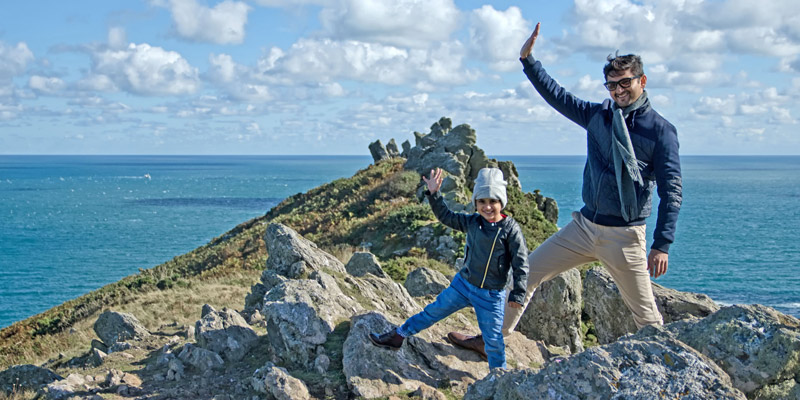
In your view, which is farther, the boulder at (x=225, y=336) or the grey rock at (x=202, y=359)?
the boulder at (x=225, y=336)

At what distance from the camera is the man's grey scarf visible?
5938mm

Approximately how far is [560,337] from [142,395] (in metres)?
6.11

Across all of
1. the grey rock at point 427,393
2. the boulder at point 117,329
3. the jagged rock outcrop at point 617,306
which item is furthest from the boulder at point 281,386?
the boulder at point 117,329

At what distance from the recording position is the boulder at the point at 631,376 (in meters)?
4.42

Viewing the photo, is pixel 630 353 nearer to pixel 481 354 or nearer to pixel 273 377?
pixel 481 354

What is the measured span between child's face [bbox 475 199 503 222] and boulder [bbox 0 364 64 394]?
22.2 ft

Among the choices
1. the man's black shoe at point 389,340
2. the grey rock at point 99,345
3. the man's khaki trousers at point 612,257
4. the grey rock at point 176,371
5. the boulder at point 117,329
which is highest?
the man's khaki trousers at point 612,257

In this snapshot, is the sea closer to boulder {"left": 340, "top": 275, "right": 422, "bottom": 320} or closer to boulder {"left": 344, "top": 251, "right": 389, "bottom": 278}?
boulder {"left": 344, "top": 251, "right": 389, "bottom": 278}

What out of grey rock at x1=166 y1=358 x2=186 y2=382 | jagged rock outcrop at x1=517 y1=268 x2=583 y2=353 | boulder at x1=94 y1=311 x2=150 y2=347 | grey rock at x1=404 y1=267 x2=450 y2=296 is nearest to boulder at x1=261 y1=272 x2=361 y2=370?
grey rock at x1=166 y1=358 x2=186 y2=382

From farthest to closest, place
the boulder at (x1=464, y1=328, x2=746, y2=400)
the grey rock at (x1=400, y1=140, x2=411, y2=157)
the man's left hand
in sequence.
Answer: the grey rock at (x1=400, y1=140, x2=411, y2=157), the man's left hand, the boulder at (x1=464, y1=328, x2=746, y2=400)

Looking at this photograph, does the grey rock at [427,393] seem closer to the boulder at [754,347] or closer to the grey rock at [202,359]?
the boulder at [754,347]

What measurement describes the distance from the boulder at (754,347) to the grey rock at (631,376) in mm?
385

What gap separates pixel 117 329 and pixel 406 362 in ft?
26.6

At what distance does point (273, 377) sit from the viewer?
6.42 metres
